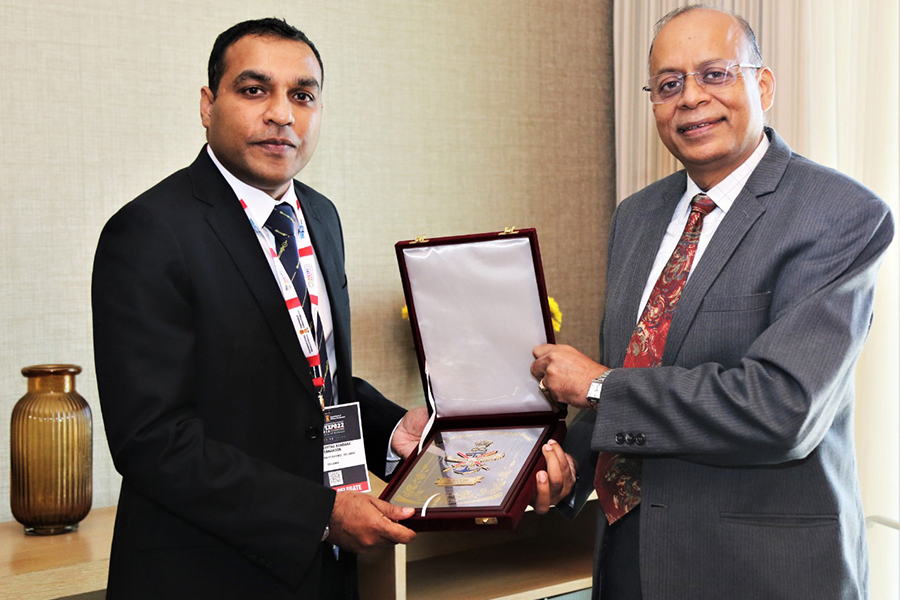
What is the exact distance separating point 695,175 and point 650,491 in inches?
27.9

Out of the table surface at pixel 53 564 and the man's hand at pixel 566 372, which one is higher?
the man's hand at pixel 566 372

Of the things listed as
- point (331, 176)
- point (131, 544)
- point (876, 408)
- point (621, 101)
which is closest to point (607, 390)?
point (131, 544)

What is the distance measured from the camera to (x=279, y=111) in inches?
74.1

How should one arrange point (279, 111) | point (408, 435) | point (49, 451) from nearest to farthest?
point (279, 111) < point (408, 435) < point (49, 451)

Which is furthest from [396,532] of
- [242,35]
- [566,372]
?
[242,35]

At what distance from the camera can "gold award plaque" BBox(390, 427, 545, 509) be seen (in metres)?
1.86

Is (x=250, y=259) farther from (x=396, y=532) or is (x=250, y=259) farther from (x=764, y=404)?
(x=764, y=404)

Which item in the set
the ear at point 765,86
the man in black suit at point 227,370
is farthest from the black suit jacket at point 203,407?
the ear at point 765,86

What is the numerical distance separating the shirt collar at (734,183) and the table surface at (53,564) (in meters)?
1.73

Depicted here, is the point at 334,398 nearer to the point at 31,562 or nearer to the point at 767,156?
the point at 31,562

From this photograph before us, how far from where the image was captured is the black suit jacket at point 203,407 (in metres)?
1.71

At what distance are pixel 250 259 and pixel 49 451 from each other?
3.36 ft

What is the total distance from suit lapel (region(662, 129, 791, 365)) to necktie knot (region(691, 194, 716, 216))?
0.32 ft

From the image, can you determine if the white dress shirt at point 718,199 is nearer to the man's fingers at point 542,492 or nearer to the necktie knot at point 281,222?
the man's fingers at point 542,492
